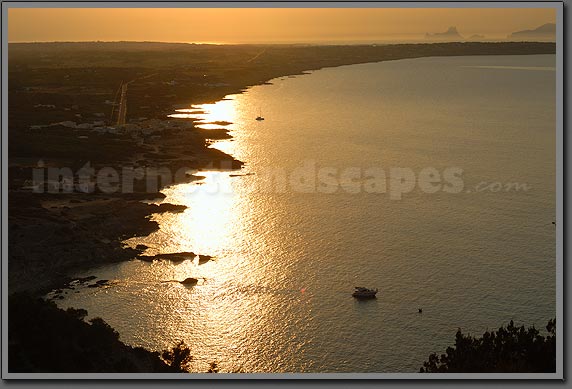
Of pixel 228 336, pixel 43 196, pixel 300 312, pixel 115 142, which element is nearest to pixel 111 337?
pixel 228 336

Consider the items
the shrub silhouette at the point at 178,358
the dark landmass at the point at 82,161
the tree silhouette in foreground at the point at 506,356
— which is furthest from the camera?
the shrub silhouette at the point at 178,358

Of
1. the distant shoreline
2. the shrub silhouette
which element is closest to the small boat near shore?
the shrub silhouette

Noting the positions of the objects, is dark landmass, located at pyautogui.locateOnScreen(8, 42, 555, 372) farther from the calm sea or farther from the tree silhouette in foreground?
the tree silhouette in foreground

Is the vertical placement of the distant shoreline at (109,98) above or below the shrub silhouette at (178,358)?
above

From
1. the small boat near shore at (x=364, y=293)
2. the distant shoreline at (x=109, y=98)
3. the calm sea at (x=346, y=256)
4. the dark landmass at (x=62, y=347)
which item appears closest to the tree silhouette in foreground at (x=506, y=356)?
the calm sea at (x=346, y=256)

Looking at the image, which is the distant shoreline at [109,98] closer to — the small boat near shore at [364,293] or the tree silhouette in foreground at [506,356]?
the tree silhouette in foreground at [506,356]

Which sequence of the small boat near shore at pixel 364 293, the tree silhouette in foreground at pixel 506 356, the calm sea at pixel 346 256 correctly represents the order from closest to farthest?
the tree silhouette in foreground at pixel 506 356 < the calm sea at pixel 346 256 < the small boat near shore at pixel 364 293
